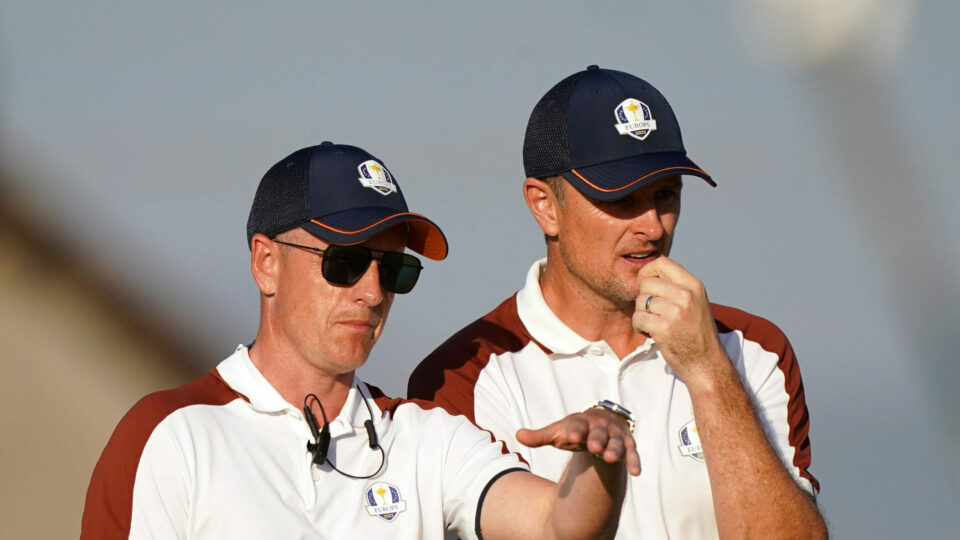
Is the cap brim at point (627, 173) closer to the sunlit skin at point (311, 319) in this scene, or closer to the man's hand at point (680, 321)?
the man's hand at point (680, 321)

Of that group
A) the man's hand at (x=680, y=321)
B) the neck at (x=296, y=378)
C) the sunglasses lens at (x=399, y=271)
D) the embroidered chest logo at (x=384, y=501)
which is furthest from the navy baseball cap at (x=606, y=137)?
the embroidered chest logo at (x=384, y=501)

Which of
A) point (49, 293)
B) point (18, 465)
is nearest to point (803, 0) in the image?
point (18, 465)

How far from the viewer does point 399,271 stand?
378cm

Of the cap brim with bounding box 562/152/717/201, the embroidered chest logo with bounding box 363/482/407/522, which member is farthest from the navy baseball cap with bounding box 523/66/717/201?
the embroidered chest logo with bounding box 363/482/407/522

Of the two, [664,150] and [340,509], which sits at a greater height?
[664,150]

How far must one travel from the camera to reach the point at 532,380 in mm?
4234

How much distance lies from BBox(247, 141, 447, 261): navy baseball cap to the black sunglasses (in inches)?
1.6

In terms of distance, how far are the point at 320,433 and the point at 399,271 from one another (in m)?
0.51

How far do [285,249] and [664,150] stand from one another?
1.29 m

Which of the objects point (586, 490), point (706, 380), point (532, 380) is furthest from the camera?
point (532, 380)

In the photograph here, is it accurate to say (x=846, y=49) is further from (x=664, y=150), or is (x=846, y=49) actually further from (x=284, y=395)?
(x=284, y=395)

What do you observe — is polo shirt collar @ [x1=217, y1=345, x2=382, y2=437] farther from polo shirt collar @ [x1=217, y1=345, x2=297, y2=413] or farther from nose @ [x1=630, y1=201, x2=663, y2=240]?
nose @ [x1=630, y1=201, x2=663, y2=240]

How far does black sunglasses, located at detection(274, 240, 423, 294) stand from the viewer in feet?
12.1

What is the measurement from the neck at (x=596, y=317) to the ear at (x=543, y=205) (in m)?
0.14
